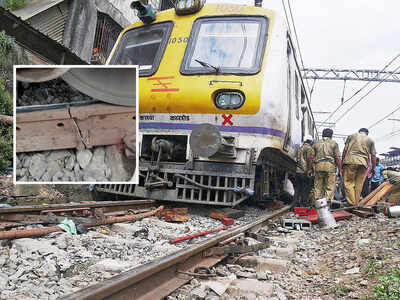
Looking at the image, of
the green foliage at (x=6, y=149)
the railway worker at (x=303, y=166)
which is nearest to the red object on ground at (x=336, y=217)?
the railway worker at (x=303, y=166)

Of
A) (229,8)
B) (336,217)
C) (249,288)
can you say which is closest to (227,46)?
(229,8)

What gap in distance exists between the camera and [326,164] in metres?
7.01

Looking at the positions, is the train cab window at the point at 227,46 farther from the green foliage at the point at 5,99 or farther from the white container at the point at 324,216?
the green foliage at the point at 5,99

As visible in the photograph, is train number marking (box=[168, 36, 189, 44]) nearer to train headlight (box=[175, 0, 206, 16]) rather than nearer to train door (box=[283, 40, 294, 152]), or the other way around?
train headlight (box=[175, 0, 206, 16])

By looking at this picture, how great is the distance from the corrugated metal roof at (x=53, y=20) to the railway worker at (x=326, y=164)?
27.9 feet

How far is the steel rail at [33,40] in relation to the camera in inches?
322

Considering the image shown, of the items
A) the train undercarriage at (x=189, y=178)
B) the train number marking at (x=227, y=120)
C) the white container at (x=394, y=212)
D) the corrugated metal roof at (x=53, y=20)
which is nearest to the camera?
the train undercarriage at (x=189, y=178)

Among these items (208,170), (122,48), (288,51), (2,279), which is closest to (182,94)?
(208,170)

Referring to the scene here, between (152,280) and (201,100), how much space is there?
119 inches

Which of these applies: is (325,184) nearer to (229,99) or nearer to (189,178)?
(229,99)

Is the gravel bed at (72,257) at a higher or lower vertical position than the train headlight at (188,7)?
lower

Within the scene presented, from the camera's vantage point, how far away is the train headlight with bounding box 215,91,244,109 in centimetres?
480

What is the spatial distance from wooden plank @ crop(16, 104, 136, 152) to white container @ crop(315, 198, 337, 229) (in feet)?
9.65

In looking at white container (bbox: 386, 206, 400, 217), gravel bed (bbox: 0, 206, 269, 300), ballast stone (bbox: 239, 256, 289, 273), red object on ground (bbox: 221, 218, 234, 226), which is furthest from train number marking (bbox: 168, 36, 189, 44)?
white container (bbox: 386, 206, 400, 217)
